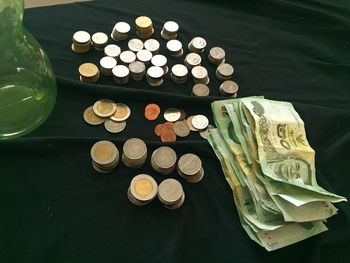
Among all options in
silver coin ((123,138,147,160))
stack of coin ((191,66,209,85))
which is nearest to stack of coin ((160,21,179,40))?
stack of coin ((191,66,209,85))

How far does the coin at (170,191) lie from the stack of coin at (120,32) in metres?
0.42

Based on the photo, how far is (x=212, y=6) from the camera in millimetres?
1066

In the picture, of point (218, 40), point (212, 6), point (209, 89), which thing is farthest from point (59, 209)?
point (212, 6)

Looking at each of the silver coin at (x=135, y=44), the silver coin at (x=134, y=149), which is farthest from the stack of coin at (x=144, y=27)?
the silver coin at (x=134, y=149)

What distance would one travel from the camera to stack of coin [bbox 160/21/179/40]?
3.21 ft

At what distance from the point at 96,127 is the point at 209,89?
29 cm

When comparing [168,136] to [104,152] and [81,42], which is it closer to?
[104,152]

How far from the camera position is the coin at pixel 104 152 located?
74 cm

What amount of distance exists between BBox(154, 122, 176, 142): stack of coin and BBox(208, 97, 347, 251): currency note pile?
0.08m

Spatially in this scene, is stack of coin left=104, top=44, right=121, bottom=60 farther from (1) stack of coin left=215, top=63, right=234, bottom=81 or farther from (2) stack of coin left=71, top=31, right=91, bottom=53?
(1) stack of coin left=215, top=63, right=234, bottom=81

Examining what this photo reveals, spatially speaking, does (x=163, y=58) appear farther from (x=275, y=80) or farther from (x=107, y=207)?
(x=107, y=207)

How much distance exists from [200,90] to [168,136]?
15 cm

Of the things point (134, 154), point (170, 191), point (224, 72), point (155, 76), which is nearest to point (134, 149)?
point (134, 154)

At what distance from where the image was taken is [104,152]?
75 cm
